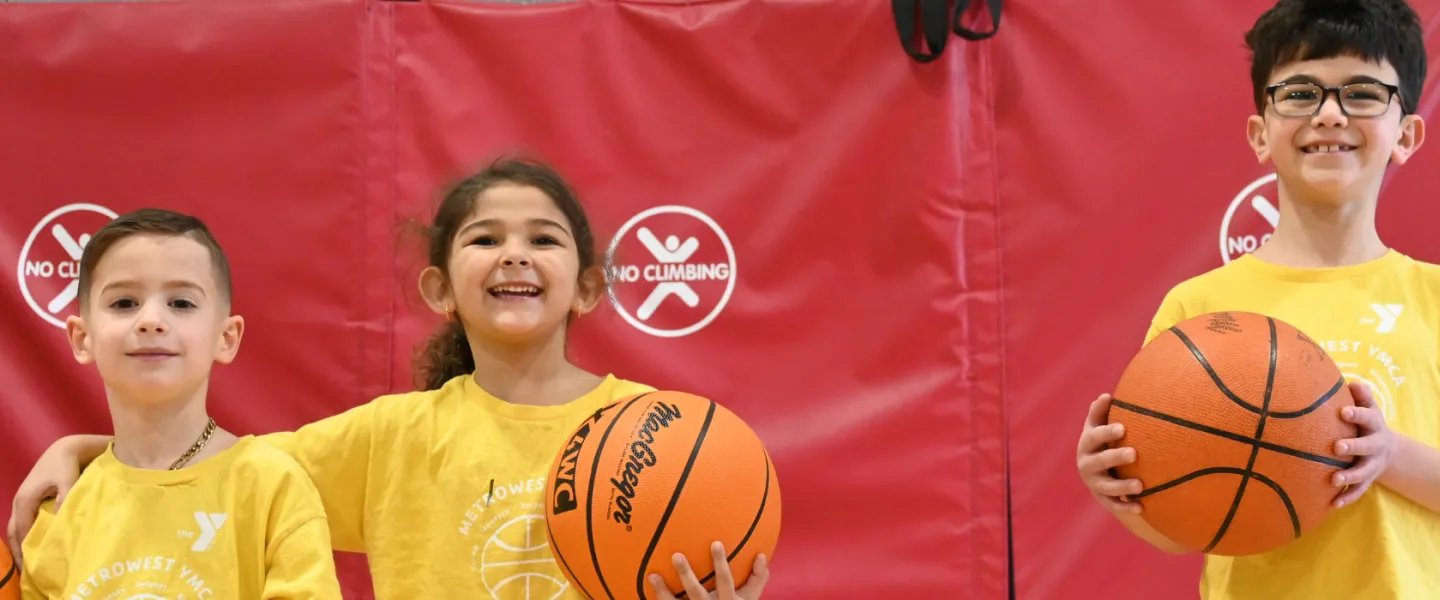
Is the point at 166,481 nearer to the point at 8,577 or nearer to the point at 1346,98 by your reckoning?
the point at 8,577

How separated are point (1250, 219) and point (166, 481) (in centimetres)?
273

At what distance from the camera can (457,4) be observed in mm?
3338

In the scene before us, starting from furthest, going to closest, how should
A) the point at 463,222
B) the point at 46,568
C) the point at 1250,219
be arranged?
1. the point at 1250,219
2. the point at 463,222
3. the point at 46,568

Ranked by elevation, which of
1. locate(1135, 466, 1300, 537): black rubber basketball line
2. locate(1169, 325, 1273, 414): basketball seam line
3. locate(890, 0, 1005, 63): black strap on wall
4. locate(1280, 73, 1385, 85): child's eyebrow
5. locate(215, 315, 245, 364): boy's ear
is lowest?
locate(1135, 466, 1300, 537): black rubber basketball line

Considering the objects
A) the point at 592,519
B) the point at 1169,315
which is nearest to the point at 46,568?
the point at 592,519

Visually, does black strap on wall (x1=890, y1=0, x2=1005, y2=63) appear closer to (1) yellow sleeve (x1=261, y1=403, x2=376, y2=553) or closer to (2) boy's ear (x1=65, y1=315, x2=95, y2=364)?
(1) yellow sleeve (x1=261, y1=403, x2=376, y2=553)

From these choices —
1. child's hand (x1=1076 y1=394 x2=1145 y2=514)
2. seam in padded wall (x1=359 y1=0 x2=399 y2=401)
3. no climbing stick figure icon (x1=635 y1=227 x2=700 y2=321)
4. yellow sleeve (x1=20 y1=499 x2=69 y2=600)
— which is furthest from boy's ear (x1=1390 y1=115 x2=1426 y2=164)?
yellow sleeve (x1=20 y1=499 x2=69 y2=600)

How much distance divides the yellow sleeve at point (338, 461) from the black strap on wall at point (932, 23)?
178 cm

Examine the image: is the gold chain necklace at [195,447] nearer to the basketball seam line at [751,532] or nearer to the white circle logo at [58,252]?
the basketball seam line at [751,532]

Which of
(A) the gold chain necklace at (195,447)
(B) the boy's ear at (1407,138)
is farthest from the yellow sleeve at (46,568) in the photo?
(B) the boy's ear at (1407,138)

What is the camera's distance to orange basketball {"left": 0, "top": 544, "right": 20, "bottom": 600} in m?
2.03

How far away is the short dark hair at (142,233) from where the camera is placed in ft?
7.07

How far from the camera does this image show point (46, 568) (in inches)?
81.5

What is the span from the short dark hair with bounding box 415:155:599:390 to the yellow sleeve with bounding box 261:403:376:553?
27 cm
